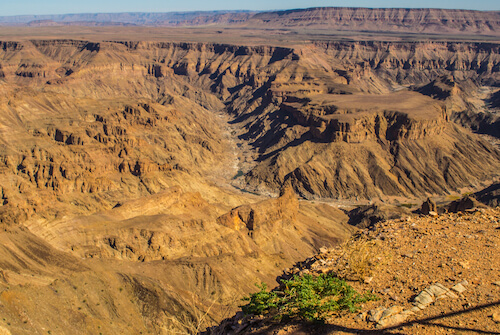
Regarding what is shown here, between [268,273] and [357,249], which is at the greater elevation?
[357,249]

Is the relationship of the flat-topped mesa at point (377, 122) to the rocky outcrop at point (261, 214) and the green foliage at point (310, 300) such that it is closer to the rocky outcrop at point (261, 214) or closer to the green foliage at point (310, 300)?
the rocky outcrop at point (261, 214)

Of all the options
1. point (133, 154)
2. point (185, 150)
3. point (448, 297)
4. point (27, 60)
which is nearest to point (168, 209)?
point (133, 154)

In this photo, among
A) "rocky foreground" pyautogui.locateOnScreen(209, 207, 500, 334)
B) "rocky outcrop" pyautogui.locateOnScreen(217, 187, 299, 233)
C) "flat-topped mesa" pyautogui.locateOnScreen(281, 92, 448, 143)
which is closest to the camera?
"rocky foreground" pyautogui.locateOnScreen(209, 207, 500, 334)

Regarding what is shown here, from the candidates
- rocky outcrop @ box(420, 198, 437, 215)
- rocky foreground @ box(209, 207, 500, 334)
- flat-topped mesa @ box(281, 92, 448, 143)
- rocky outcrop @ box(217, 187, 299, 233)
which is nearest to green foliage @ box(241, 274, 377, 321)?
rocky foreground @ box(209, 207, 500, 334)

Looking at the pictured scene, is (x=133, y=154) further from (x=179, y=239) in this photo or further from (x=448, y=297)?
(x=448, y=297)

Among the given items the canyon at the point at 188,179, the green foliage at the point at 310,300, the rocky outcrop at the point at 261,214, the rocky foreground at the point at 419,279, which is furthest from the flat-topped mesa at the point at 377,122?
the green foliage at the point at 310,300

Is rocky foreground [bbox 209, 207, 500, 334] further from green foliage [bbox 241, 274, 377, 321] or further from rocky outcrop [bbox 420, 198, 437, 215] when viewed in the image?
rocky outcrop [bbox 420, 198, 437, 215]
